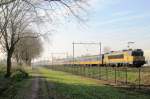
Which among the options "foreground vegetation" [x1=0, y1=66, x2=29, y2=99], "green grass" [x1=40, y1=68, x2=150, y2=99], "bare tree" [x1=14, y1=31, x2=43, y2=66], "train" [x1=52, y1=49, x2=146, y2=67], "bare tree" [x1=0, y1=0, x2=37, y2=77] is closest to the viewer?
"green grass" [x1=40, y1=68, x2=150, y2=99]

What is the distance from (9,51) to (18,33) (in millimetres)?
4476

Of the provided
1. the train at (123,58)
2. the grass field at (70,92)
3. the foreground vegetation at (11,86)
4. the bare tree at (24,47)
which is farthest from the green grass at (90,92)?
the bare tree at (24,47)

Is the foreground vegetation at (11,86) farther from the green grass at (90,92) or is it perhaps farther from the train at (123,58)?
the train at (123,58)

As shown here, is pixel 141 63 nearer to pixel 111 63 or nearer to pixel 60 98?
pixel 111 63

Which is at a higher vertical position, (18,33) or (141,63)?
(18,33)

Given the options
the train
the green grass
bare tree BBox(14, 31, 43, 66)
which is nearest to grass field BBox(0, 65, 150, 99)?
the green grass

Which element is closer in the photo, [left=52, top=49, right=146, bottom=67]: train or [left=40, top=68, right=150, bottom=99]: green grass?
[left=40, top=68, right=150, bottom=99]: green grass

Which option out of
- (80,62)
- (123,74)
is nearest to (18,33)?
(123,74)

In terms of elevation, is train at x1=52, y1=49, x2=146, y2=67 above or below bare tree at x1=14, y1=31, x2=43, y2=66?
below

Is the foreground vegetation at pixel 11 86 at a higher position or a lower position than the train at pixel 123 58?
lower

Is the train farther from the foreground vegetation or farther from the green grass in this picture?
the green grass

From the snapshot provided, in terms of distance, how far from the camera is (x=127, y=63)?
6488 centimetres

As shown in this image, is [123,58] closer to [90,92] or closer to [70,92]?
[90,92]

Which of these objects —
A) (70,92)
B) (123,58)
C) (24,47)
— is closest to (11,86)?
(70,92)
